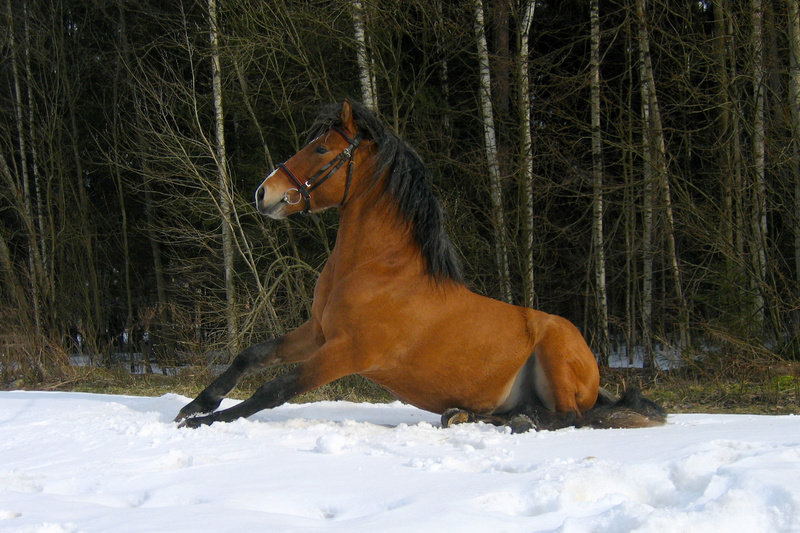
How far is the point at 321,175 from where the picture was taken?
4.34 metres

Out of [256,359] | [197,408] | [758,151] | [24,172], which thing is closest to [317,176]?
[256,359]

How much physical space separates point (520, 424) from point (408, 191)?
1572 mm

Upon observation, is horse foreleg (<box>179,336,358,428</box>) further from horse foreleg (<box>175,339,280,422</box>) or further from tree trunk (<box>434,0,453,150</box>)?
tree trunk (<box>434,0,453,150</box>)

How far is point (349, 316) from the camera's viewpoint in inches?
163

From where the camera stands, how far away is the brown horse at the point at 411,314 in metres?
4.26

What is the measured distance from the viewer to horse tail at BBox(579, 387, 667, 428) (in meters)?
4.44

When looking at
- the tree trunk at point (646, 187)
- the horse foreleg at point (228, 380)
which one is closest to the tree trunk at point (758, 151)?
the tree trunk at point (646, 187)

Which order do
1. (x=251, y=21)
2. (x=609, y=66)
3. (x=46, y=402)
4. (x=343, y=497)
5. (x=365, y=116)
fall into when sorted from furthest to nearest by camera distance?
(x=609, y=66) → (x=251, y=21) → (x=46, y=402) → (x=365, y=116) → (x=343, y=497)

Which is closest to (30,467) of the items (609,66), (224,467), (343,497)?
(224,467)

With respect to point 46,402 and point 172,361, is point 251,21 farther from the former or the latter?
point 46,402

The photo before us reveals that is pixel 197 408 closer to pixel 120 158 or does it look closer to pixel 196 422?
pixel 196 422

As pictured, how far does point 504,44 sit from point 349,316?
964 cm

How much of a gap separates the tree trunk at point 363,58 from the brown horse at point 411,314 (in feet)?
23.0

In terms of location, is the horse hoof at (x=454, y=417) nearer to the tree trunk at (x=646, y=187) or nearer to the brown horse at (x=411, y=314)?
the brown horse at (x=411, y=314)
